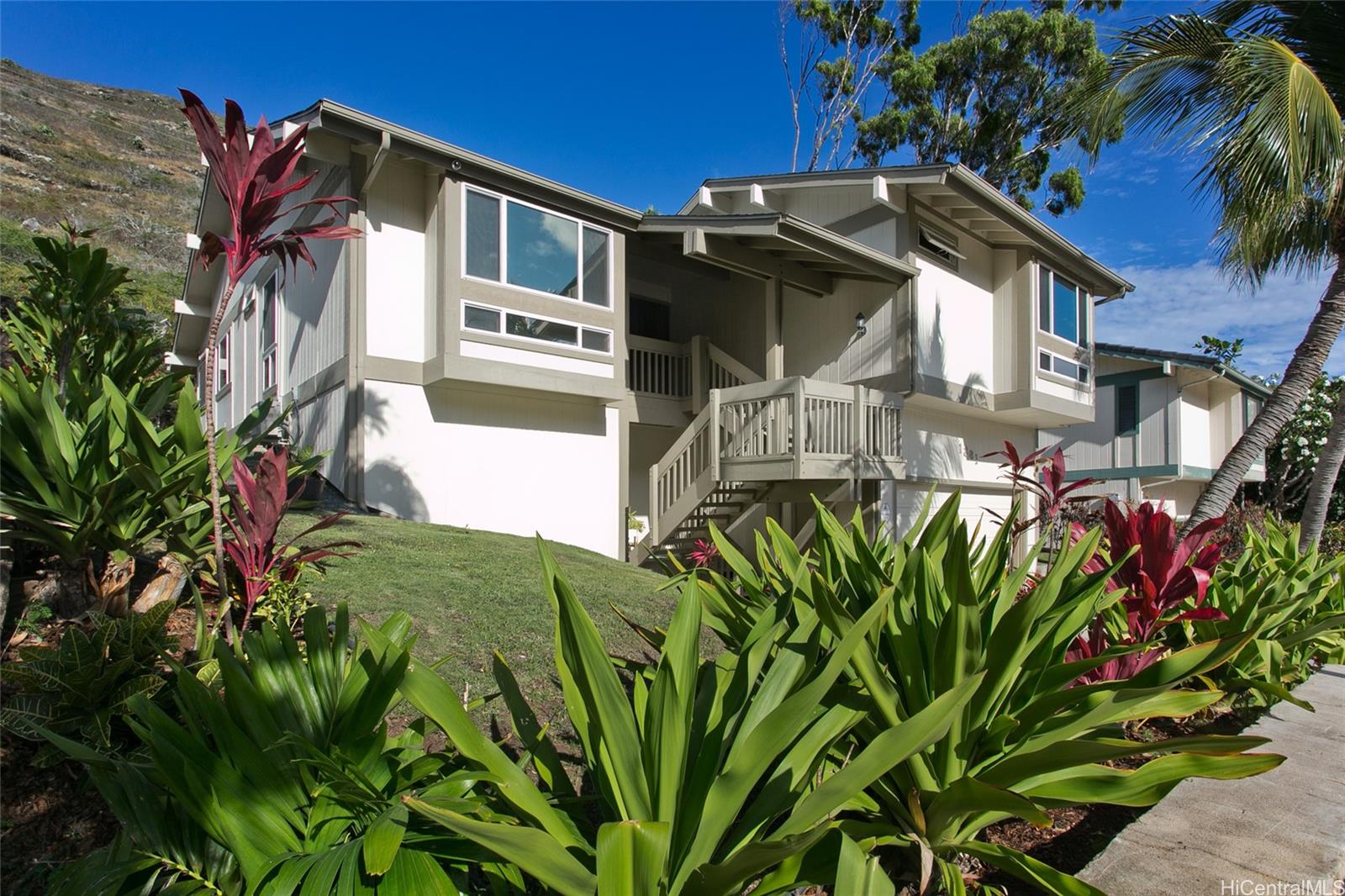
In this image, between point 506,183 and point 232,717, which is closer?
point 232,717

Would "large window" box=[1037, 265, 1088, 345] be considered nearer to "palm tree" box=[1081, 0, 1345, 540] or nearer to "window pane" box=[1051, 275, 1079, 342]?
"window pane" box=[1051, 275, 1079, 342]

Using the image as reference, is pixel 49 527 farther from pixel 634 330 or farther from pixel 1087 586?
pixel 634 330

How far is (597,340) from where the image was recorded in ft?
36.8

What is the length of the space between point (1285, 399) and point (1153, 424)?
1662 cm

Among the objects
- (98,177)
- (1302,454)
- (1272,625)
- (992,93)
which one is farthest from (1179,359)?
(98,177)

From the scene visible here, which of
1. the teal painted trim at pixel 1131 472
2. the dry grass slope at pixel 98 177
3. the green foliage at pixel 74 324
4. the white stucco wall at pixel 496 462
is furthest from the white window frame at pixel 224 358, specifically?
the teal painted trim at pixel 1131 472

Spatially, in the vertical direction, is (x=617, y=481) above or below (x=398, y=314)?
below

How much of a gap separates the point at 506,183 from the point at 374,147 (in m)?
1.80

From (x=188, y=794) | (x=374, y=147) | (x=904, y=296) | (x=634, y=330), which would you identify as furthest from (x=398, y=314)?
(x=188, y=794)

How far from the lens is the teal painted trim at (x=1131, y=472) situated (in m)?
21.6

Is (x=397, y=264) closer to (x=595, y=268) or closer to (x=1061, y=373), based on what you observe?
(x=595, y=268)

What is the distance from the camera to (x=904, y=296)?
41.7 feet

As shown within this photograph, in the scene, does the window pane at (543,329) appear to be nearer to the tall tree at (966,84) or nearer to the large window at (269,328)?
the large window at (269,328)

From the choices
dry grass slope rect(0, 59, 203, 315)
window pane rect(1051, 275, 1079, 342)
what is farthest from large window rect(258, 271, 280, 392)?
dry grass slope rect(0, 59, 203, 315)
